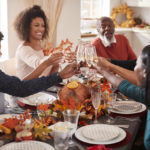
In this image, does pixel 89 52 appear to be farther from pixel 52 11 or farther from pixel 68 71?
pixel 52 11

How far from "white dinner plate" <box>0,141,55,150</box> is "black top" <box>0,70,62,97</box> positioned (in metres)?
0.60

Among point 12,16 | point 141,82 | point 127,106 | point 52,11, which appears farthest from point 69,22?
point 141,82

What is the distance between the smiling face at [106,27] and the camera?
3086 mm

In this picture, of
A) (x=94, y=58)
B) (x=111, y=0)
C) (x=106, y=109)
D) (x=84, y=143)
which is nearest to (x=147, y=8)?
(x=111, y=0)

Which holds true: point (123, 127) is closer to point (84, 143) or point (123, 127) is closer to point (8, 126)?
point (84, 143)

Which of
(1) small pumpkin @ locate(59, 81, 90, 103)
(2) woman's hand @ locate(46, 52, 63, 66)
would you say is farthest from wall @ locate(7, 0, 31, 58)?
(1) small pumpkin @ locate(59, 81, 90, 103)

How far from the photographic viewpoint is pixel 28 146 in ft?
3.94

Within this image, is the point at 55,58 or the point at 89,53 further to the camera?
the point at 55,58

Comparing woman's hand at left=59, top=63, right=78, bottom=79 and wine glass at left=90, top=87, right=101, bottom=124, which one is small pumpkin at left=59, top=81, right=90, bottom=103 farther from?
woman's hand at left=59, top=63, right=78, bottom=79

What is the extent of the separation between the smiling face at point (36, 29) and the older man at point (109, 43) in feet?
2.32

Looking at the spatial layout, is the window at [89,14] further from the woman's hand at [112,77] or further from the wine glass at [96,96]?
the wine glass at [96,96]

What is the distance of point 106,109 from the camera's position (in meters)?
1.61

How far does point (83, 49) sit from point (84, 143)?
0.76 m

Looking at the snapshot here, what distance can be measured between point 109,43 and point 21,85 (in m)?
1.61
